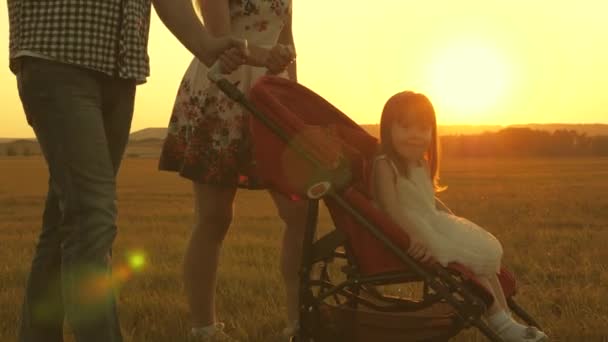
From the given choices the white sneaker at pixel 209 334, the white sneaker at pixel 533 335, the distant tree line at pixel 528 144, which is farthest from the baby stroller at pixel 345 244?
the distant tree line at pixel 528 144

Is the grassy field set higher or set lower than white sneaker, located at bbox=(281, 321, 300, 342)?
lower

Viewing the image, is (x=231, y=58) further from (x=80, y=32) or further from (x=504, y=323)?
(x=504, y=323)

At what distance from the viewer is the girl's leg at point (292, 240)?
12.5ft

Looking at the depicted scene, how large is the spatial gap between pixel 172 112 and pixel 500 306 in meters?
1.61

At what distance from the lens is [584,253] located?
689 cm

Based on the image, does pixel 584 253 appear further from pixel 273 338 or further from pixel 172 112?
pixel 172 112

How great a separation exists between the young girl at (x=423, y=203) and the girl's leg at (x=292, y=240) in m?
0.55

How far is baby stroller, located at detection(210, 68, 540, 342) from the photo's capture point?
9.69 feet

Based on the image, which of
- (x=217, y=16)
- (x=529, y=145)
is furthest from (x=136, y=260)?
(x=529, y=145)

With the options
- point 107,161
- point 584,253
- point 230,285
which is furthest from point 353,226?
point 584,253

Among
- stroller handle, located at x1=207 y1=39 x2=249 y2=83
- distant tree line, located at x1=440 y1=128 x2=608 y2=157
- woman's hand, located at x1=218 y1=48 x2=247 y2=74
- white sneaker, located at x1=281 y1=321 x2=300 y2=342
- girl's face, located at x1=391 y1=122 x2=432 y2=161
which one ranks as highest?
woman's hand, located at x1=218 y1=48 x2=247 y2=74

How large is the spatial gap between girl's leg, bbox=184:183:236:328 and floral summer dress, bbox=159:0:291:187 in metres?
0.09

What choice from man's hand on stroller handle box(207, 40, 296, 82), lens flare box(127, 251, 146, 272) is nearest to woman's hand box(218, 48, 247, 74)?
man's hand on stroller handle box(207, 40, 296, 82)

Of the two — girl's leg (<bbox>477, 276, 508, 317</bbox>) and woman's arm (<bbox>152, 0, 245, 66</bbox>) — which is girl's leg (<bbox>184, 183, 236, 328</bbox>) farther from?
girl's leg (<bbox>477, 276, 508, 317</bbox>)
